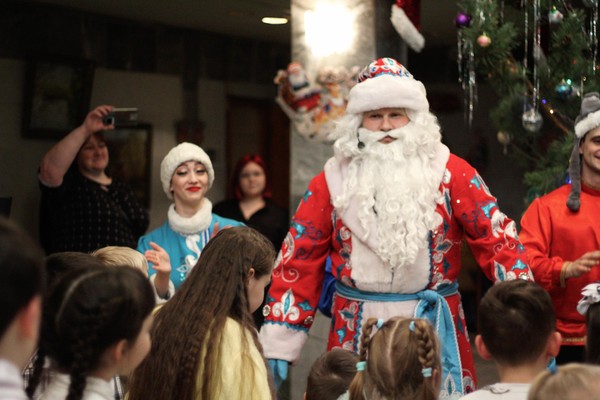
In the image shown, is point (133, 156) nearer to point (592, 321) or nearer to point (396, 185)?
point (396, 185)

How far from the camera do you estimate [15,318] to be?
1378mm

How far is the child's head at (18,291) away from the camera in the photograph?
134cm

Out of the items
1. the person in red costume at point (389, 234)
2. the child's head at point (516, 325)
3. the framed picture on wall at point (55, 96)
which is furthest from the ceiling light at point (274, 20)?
the child's head at point (516, 325)

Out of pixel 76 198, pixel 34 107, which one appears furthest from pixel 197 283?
pixel 34 107

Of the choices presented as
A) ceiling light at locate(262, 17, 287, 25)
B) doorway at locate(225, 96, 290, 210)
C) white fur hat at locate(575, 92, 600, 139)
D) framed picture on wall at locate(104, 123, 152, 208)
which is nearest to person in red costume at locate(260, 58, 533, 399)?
white fur hat at locate(575, 92, 600, 139)

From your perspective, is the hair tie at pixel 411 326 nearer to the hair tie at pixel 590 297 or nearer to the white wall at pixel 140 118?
the hair tie at pixel 590 297

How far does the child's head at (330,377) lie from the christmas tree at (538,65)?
1.70 m

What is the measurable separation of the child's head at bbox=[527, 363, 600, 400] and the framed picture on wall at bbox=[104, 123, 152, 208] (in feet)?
17.4

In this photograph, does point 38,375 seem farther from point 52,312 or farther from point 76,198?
point 76,198

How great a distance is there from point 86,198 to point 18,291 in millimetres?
3389

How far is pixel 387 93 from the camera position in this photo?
3.32 m

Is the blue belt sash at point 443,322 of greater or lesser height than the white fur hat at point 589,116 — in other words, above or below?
below

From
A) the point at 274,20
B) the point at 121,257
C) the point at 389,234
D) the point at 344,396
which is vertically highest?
the point at 274,20

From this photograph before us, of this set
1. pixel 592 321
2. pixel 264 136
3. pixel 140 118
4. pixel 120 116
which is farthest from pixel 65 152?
pixel 264 136
